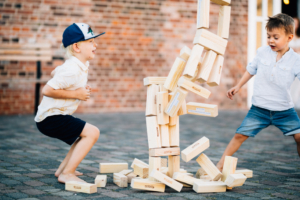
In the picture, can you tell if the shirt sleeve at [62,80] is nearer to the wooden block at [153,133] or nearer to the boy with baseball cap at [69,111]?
the boy with baseball cap at [69,111]

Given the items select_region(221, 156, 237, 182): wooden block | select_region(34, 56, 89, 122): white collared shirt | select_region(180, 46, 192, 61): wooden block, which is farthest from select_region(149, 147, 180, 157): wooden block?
select_region(34, 56, 89, 122): white collared shirt

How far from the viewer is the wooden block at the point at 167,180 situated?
287 centimetres

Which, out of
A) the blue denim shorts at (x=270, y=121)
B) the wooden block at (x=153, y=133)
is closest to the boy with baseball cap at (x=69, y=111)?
the wooden block at (x=153, y=133)

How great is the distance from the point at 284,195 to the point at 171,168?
883mm

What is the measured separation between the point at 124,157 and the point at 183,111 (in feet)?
4.81

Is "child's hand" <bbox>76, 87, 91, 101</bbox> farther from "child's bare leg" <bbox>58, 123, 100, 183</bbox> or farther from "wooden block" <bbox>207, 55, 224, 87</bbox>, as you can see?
"wooden block" <bbox>207, 55, 224, 87</bbox>

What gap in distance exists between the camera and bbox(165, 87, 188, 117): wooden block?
2.85m

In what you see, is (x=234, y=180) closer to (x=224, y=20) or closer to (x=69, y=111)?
(x=224, y=20)

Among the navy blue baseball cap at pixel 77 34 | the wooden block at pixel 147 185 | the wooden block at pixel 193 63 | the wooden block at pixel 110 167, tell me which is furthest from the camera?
the wooden block at pixel 110 167

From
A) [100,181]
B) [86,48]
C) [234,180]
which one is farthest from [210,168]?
[86,48]

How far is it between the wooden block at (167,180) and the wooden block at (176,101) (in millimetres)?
454

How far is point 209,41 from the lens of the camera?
2900 mm

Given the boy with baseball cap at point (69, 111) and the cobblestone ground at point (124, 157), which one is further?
the boy with baseball cap at point (69, 111)

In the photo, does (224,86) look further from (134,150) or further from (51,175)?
(51,175)
